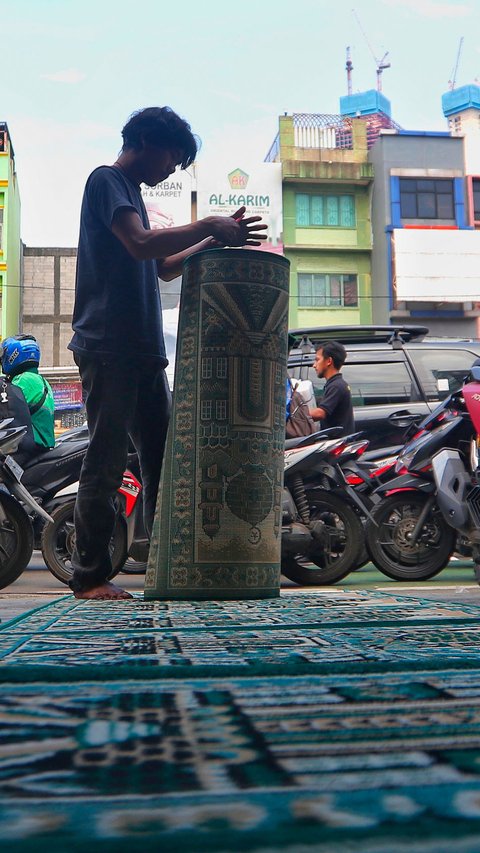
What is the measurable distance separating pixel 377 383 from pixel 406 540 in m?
2.43

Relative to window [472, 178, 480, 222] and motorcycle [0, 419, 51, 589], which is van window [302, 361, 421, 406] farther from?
window [472, 178, 480, 222]

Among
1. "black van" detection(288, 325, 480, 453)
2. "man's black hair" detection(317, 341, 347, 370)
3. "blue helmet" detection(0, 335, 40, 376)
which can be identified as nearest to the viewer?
"blue helmet" detection(0, 335, 40, 376)

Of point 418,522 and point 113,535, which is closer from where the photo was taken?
point 113,535

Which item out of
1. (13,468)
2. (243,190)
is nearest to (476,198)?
(243,190)

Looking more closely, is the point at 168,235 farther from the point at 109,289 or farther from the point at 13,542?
the point at 13,542

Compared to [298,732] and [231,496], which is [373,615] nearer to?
[231,496]

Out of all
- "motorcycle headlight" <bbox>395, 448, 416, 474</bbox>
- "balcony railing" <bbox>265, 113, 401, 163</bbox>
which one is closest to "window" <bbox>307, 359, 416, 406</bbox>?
"motorcycle headlight" <bbox>395, 448, 416, 474</bbox>

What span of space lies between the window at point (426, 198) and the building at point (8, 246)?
13054mm

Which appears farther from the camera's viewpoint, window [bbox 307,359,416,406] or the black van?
window [bbox 307,359,416,406]

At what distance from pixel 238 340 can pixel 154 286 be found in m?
0.47

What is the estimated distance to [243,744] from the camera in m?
0.86

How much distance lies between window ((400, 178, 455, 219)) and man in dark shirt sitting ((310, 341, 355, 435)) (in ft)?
84.2

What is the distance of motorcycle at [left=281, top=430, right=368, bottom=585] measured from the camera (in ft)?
18.9

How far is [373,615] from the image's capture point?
87.4 inches
